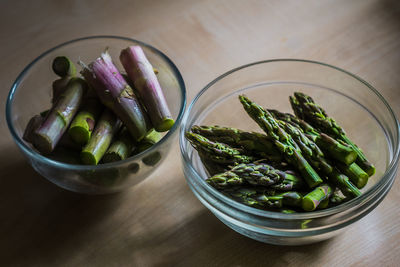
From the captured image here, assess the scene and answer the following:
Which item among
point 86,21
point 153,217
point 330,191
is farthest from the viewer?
point 86,21

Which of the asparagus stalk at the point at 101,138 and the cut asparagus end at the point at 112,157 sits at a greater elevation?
the asparagus stalk at the point at 101,138

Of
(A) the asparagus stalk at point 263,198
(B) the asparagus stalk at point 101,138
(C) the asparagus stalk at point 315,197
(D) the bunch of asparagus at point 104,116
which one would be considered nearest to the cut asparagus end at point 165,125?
(D) the bunch of asparagus at point 104,116

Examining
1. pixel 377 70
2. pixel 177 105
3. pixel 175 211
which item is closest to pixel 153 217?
pixel 175 211

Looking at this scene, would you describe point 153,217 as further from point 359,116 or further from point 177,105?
point 359,116

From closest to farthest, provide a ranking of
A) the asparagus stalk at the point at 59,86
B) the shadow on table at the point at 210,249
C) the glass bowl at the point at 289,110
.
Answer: the glass bowl at the point at 289,110 → the shadow on table at the point at 210,249 → the asparagus stalk at the point at 59,86

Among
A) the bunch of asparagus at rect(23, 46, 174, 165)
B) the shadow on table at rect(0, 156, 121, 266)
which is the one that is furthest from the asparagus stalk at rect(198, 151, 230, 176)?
the shadow on table at rect(0, 156, 121, 266)

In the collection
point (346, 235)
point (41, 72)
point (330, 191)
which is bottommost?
point (346, 235)

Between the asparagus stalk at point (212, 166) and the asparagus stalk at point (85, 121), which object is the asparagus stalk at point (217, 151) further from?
the asparagus stalk at point (85, 121)
